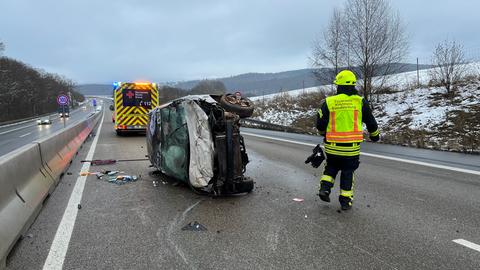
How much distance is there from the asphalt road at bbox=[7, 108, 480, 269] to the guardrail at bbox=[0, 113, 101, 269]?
0.56 feet

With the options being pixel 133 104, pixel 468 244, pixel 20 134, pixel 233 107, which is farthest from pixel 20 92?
pixel 468 244

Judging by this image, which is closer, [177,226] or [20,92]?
[177,226]

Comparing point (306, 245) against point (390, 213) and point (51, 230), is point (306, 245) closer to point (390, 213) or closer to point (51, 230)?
point (390, 213)

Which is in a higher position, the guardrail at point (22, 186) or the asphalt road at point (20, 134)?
the guardrail at point (22, 186)

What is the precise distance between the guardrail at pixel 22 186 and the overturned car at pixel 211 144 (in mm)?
2172

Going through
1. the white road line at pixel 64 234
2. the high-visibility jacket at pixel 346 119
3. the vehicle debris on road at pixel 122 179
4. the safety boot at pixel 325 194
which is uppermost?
the high-visibility jacket at pixel 346 119

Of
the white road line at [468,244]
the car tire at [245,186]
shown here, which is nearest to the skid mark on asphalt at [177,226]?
the car tire at [245,186]

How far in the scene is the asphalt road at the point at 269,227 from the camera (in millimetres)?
3871

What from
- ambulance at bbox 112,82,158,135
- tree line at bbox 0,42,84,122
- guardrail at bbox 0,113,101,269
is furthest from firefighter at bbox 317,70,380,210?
tree line at bbox 0,42,84,122

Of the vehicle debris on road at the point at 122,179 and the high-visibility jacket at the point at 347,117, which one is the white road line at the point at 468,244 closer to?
the high-visibility jacket at the point at 347,117

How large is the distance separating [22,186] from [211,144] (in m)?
2.66

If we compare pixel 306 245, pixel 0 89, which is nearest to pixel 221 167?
pixel 306 245

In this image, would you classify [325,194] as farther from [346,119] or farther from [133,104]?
[133,104]

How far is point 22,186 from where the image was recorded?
524cm
